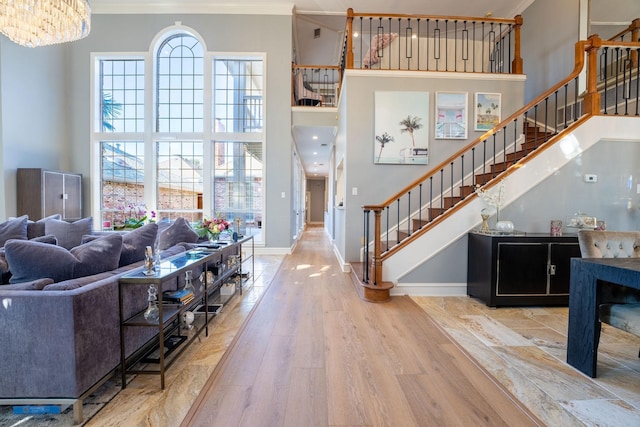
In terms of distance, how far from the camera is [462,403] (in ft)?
4.97

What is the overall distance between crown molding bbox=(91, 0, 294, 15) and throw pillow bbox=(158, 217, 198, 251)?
534 centimetres

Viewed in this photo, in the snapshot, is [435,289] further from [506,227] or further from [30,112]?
[30,112]

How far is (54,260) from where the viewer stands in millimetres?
1567

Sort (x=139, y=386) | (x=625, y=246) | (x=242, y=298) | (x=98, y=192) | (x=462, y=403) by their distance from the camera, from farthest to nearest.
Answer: (x=98, y=192) < (x=242, y=298) < (x=625, y=246) < (x=139, y=386) < (x=462, y=403)

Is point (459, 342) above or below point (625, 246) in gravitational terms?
Answer: below

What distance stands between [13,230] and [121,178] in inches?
155

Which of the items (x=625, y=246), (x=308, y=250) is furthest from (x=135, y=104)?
(x=625, y=246)

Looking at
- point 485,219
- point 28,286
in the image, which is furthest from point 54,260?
point 485,219

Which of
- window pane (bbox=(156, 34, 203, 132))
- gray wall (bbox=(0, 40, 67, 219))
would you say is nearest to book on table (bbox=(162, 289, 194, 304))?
window pane (bbox=(156, 34, 203, 132))

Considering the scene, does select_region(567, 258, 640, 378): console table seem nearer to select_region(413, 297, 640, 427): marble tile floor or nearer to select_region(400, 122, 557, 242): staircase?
select_region(413, 297, 640, 427): marble tile floor

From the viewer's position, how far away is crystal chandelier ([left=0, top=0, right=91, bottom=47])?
262cm

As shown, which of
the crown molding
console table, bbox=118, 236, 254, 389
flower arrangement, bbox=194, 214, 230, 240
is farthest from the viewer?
the crown molding

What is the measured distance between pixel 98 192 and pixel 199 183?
2351 millimetres

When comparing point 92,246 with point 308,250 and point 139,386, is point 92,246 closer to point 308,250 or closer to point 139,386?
point 139,386
